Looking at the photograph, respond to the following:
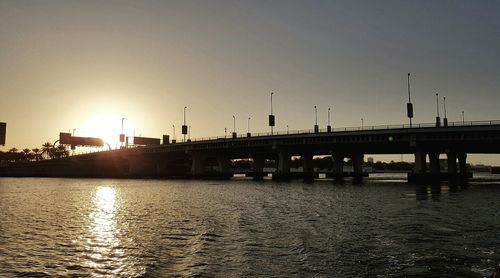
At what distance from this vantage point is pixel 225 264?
17.0m

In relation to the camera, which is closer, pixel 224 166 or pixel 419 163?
pixel 419 163

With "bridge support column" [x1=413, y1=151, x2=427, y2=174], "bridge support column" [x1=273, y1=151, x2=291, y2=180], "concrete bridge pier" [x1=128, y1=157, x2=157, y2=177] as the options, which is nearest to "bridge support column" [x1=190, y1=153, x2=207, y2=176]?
"concrete bridge pier" [x1=128, y1=157, x2=157, y2=177]

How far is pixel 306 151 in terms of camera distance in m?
146

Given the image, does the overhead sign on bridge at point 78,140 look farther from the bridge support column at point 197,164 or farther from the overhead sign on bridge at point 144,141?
the bridge support column at point 197,164

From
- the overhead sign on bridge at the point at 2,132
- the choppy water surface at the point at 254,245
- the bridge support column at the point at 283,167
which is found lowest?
the choppy water surface at the point at 254,245

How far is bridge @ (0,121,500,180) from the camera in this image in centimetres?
9481

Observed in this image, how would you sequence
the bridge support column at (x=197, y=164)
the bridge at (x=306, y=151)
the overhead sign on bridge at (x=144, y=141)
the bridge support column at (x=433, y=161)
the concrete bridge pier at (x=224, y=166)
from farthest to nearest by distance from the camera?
the overhead sign on bridge at (x=144, y=141) → the concrete bridge pier at (x=224, y=166) → the bridge support column at (x=197, y=164) → the bridge support column at (x=433, y=161) → the bridge at (x=306, y=151)

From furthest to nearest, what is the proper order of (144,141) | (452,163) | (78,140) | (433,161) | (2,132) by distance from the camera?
(144,141) < (78,140) < (452,163) < (433,161) < (2,132)

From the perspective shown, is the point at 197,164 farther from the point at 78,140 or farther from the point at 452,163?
the point at 452,163

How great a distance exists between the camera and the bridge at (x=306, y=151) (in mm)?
94812

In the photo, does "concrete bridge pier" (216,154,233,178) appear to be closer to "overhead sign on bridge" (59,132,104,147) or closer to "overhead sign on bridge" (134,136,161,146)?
"overhead sign on bridge" (134,136,161,146)

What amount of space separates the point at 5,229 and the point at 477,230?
30.6 metres

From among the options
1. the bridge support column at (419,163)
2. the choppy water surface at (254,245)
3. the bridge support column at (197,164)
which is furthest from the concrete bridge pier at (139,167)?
the choppy water surface at (254,245)

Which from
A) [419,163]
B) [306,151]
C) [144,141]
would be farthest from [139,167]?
[419,163]
